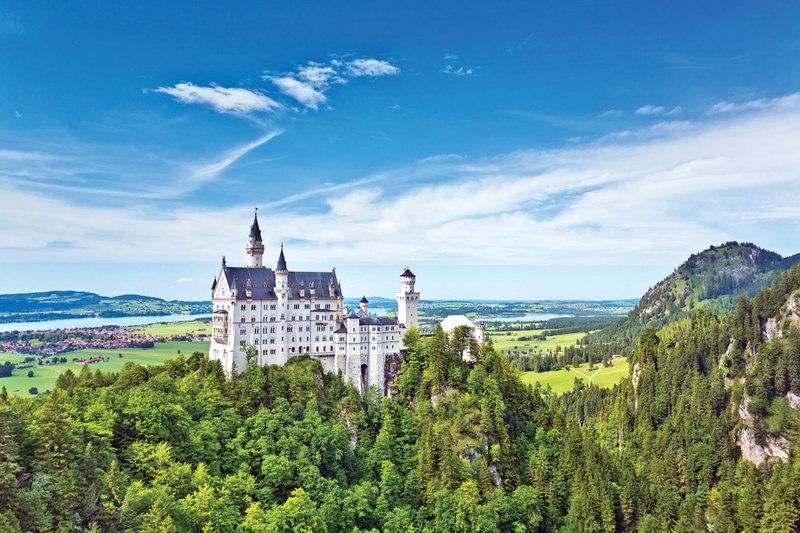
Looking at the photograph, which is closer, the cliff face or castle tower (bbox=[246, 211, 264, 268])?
castle tower (bbox=[246, 211, 264, 268])

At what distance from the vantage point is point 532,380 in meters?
194

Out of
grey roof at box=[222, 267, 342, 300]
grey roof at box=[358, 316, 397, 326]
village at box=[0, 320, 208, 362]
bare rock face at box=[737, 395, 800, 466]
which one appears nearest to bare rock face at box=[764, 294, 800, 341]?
bare rock face at box=[737, 395, 800, 466]

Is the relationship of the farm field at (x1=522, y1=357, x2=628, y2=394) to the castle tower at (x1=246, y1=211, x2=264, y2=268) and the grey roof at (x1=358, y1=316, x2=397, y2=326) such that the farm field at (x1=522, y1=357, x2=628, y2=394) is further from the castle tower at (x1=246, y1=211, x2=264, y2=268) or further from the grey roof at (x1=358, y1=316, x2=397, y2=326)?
the castle tower at (x1=246, y1=211, x2=264, y2=268)

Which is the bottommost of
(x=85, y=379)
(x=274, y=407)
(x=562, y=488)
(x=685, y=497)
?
(x=685, y=497)

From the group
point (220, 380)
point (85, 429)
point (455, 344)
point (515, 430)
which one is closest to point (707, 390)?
point (515, 430)

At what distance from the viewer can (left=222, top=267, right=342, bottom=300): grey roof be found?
8881cm

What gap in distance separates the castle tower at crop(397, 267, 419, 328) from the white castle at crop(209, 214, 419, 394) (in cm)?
190

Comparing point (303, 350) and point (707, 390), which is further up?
point (303, 350)

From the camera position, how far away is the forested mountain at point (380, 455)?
50.7 metres

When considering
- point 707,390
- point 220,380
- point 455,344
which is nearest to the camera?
point 220,380

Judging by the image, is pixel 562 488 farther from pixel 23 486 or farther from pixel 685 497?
pixel 23 486

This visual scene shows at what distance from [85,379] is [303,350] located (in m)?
33.1

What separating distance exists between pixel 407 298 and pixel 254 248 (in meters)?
29.7

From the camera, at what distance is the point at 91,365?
137 m
